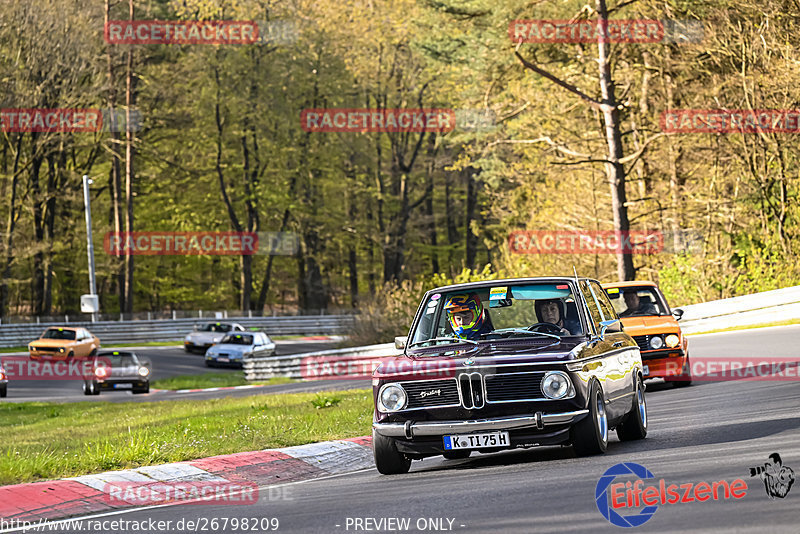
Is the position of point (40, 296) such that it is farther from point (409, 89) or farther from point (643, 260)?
point (643, 260)

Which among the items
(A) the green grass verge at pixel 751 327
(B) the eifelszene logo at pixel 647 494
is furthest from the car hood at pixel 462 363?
(A) the green grass verge at pixel 751 327

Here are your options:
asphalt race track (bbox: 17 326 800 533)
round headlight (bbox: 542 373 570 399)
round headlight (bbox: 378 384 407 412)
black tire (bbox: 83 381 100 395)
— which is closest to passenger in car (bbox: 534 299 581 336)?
round headlight (bbox: 542 373 570 399)

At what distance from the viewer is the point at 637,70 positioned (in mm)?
36906

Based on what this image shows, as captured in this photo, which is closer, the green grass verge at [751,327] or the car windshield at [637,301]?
the car windshield at [637,301]

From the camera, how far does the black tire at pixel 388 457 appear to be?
10242 millimetres

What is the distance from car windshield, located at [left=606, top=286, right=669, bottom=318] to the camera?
1891cm

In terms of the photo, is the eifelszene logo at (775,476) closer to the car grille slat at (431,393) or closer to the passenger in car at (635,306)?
the car grille slat at (431,393)

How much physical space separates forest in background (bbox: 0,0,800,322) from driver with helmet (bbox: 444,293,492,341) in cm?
1980

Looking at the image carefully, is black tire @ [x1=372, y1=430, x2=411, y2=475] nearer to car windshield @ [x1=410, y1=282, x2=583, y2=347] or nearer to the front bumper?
the front bumper

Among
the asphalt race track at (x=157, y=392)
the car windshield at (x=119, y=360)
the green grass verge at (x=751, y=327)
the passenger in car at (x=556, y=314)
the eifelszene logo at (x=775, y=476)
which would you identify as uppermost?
the passenger in car at (x=556, y=314)

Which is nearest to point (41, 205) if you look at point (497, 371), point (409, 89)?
point (409, 89)

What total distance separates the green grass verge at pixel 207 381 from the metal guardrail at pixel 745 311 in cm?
1309

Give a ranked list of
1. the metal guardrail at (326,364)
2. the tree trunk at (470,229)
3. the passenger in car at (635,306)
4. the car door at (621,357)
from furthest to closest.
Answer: the tree trunk at (470,229) < the metal guardrail at (326,364) < the passenger in car at (635,306) < the car door at (621,357)

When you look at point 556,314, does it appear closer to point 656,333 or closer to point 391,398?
point 391,398
